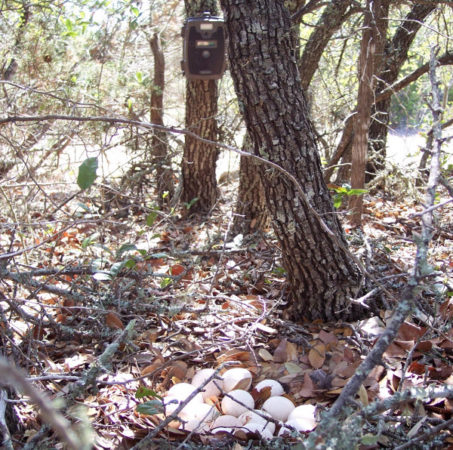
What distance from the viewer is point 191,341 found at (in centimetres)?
251

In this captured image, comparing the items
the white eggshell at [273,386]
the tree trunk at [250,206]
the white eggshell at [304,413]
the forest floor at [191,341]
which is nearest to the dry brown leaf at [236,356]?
the forest floor at [191,341]

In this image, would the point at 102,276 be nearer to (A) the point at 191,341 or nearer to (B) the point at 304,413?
(A) the point at 191,341

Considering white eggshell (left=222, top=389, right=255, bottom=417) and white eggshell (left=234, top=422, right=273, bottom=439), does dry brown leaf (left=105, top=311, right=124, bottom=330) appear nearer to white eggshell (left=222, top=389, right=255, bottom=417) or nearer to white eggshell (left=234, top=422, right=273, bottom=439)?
white eggshell (left=222, top=389, right=255, bottom=417)

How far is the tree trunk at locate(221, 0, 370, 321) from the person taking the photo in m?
2.28

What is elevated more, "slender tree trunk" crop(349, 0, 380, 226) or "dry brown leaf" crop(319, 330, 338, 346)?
"slender tree trunk" crop(349, 0, 380, 226)

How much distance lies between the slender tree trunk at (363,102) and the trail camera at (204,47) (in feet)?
3.98

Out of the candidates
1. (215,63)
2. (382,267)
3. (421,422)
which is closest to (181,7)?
(215,63)

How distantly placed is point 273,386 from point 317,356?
0.30 meters

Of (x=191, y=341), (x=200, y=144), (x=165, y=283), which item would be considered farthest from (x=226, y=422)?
(x=200, y=144)

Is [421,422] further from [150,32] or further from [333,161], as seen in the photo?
[150,32]

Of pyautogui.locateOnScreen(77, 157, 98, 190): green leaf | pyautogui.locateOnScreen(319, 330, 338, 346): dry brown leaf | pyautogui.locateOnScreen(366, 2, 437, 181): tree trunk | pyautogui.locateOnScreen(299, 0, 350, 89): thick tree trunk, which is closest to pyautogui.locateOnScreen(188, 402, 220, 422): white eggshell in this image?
pyautogui.locateOnScreen(319, 330, 338, 346): dry brown leaf

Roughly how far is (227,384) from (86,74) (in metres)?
4.34

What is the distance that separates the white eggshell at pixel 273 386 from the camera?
2.04 metres

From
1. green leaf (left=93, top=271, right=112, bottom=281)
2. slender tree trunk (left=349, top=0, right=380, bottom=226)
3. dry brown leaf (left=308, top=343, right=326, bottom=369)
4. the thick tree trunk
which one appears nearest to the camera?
dry brown leaf (left=308, top=343, right=326, bottom=369)
